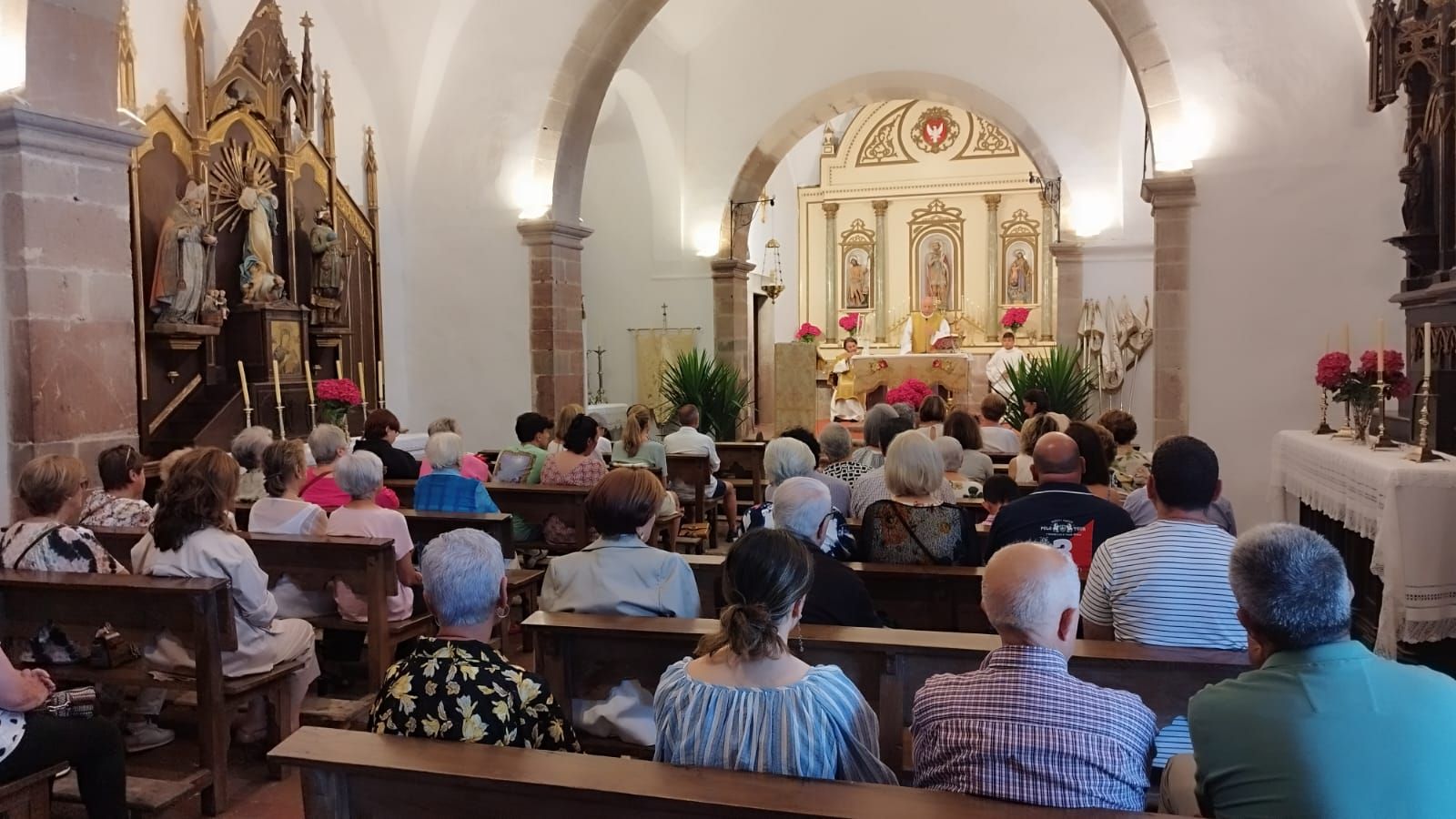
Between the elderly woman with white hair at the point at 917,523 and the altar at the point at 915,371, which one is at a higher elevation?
the altar at the point at 915,371

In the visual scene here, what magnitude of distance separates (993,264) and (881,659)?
52.6 ft

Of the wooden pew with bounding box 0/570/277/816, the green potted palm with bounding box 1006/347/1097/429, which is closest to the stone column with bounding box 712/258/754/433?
the green potted palm with bounding box 1006/347/1097/429

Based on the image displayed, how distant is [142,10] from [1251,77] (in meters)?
7.41

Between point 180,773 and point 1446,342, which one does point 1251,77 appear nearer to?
point 1446,342

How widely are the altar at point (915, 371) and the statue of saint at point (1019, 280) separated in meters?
3.86

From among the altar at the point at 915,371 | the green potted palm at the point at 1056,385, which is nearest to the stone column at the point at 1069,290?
the green potted palm at the point at 1056,385

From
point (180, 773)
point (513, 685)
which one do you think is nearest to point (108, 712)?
point (180, 773)

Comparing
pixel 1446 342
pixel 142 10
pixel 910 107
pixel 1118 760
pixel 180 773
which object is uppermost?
pixel 910 107

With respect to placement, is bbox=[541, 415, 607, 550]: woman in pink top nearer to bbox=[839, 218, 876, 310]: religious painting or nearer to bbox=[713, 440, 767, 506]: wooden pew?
bbox=[713, 440, 767, 506]: wooden pew

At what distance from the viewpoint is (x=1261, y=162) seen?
266 inches

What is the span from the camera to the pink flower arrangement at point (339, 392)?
733cm

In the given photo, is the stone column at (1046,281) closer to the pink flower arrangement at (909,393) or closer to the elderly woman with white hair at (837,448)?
the pink flower arrangement at (909,393)

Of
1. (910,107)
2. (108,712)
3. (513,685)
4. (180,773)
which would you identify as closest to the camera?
(513,685)

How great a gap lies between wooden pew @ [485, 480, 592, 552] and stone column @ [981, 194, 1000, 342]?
1379 cm
